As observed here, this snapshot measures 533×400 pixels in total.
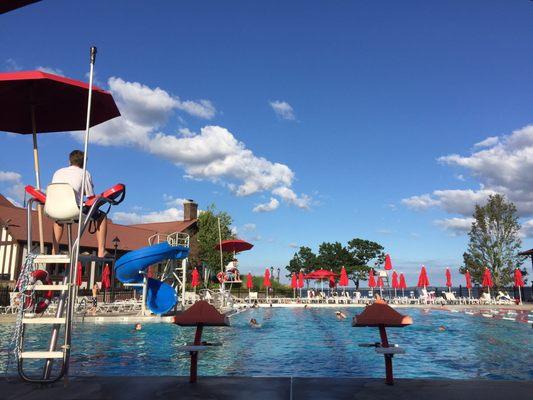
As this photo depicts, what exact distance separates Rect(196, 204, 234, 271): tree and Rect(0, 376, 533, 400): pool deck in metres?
37.4

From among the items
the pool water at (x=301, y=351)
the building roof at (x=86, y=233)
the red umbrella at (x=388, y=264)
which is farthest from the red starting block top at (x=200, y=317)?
the red umbrella at (x=388, y=264)

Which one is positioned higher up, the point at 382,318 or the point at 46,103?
the point at 46,103

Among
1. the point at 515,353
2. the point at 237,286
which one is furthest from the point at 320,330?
the point at 237,286

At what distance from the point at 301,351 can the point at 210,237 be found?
33712mm

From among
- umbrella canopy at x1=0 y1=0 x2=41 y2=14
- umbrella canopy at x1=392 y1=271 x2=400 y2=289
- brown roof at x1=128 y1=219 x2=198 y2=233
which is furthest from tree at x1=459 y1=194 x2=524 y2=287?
umbrella canopy at x1=0 y1=0 x2=41 y2=14

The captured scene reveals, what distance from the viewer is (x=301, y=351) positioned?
11.3 meters

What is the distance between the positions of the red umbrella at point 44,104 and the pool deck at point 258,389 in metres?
1.76

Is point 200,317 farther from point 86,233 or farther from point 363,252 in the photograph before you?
point 363,252

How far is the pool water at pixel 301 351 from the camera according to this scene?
332 inches

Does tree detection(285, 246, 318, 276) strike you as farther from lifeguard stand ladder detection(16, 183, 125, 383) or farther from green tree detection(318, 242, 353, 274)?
lifeguard stand ladder detection(16, 183, 125, 383)

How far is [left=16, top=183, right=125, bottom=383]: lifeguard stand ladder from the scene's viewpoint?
14.1ft

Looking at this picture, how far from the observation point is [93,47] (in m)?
5.04

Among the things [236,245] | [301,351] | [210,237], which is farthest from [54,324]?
[210,237]

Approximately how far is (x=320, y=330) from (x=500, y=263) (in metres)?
33.7
